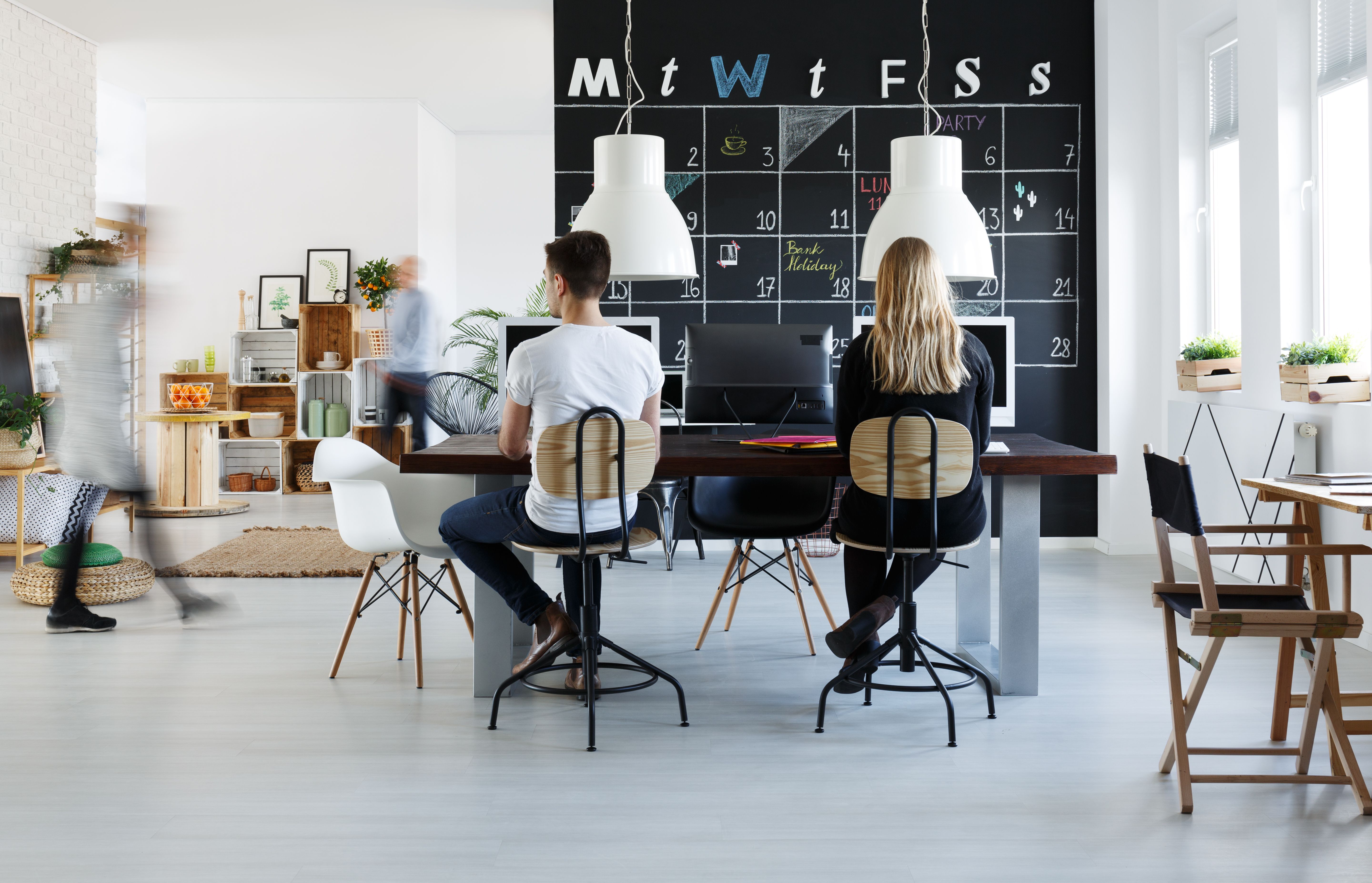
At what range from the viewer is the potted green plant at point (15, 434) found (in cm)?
494

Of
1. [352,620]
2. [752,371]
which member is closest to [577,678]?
[352,620]

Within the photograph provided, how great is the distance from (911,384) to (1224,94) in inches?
138

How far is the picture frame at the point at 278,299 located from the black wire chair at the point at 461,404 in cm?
269

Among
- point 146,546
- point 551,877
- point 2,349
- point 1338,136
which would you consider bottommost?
point 551,877

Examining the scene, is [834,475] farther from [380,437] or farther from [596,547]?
[380,437]

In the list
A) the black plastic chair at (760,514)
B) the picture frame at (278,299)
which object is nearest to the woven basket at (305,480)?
the picture frame at (278,299)

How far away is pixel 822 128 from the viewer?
5.65 m

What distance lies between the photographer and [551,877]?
202 cm

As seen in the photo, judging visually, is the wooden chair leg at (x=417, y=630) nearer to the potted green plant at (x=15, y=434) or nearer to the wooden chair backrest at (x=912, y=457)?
the wooden chair backrest at (x=912, y=457)

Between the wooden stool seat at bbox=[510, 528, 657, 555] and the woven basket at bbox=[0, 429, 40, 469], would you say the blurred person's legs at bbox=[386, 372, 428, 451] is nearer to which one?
the woven basket at bbox=[0, 429, 40, 469]

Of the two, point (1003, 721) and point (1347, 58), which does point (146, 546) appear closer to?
point (1003, 721)

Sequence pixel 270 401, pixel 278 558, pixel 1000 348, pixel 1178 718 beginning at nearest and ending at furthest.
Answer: pixel 1178 718, pixel 1000 348, pixel 278 558, pixel 270 401

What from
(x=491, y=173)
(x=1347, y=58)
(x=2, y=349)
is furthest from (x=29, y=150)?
(x=1347, y=58)

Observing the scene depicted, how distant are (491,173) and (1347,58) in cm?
706
